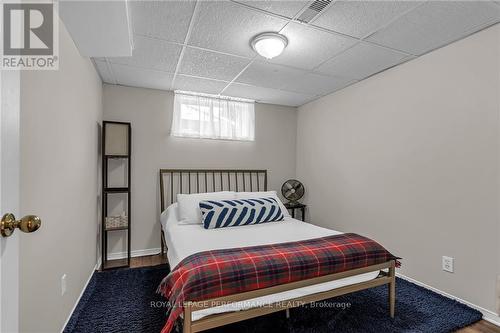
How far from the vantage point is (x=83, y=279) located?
7.45 ft

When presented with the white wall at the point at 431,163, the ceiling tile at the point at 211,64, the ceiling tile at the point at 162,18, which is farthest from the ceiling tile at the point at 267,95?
the ceiling tile at the point at 162,18

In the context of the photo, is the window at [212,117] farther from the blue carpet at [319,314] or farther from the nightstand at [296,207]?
the blue carpet at [319,314]

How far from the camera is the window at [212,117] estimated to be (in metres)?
3.50

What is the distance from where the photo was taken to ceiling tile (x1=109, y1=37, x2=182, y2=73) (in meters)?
2.21

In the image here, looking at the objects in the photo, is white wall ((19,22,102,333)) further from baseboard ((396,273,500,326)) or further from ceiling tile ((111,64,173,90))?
baseboard ((396,273,500,326))

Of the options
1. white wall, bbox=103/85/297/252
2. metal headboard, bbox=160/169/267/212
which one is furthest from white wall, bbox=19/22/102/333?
metal headboard, bbox=160/169/267/212

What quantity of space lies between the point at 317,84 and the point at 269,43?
1334 millimetres

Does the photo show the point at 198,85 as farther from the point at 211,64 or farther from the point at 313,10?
the point at 313,10

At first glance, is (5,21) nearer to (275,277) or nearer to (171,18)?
(171,18)

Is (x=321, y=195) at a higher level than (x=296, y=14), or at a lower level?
lower

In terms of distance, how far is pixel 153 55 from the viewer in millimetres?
2418

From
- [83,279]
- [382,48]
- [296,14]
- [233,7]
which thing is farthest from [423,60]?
[83,279]

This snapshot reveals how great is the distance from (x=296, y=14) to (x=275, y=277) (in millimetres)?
1835

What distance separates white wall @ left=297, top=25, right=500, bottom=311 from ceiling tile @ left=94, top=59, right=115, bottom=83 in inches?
114
